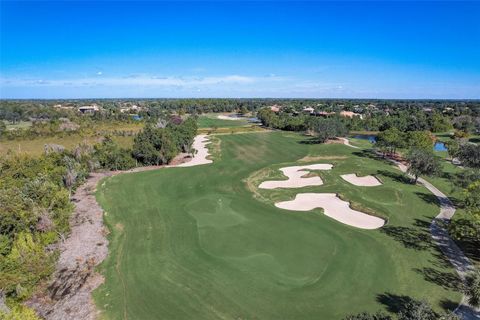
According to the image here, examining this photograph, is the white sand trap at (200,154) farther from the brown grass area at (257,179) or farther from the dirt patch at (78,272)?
the dirt patch at (78,272)

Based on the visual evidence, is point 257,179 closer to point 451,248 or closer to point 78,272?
point 451,248

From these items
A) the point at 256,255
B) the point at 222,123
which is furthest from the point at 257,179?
the point at 222,123

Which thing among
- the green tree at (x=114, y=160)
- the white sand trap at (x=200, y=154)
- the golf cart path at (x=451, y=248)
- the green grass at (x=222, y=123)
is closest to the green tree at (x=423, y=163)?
the golf cart path at (x=451, y=248)

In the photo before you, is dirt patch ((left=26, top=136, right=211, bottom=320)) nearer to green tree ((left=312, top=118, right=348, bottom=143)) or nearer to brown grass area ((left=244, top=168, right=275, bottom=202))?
brown grass area ((left=244, top=168, right=275, bottom=202))

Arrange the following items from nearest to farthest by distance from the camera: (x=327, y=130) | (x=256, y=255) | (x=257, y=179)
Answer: (x=256, y=255)
(x=257, y=179)
(x=327, y=130)

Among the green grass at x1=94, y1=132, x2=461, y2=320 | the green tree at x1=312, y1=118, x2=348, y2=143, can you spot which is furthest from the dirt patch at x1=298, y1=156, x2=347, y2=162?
the green tree at x1=312, y1=118, x2=348, y2=143
